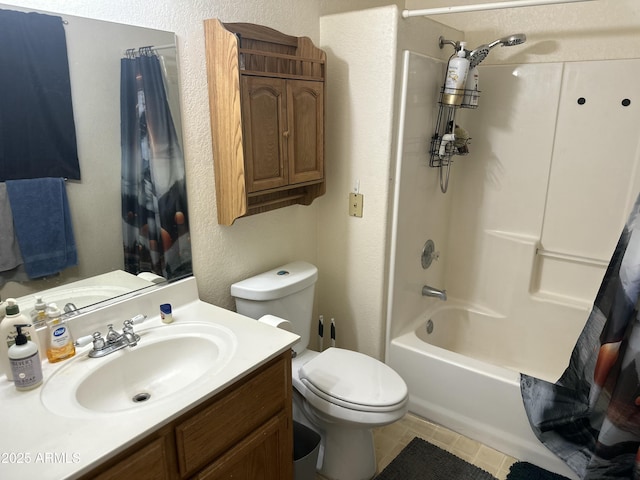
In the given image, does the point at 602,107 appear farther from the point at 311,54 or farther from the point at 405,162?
the point at 311,54

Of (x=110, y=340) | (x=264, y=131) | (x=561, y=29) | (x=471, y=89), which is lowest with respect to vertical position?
(x=110, y=340)

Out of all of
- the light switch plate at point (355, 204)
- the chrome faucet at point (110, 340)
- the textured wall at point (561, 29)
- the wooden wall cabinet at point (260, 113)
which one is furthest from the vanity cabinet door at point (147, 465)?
the textured wall at point (561, 29)

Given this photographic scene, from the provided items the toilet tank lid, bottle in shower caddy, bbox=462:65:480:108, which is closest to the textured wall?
bottle in shower caddy, bbox=462:65:480:108

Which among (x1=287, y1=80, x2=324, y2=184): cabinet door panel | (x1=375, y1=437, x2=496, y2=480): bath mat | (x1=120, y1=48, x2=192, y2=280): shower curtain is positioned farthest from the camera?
(x1=375, y1=437, x2=496, y2=480): bath mat

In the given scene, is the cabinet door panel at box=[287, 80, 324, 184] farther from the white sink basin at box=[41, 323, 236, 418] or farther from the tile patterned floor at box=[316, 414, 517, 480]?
the tile patterned floor at box=[316, 414, 517, 480]

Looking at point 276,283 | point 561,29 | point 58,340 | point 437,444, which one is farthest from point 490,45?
point 58,340

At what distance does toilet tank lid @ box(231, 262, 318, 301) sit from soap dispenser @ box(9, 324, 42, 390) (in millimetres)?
776

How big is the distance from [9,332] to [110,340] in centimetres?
26

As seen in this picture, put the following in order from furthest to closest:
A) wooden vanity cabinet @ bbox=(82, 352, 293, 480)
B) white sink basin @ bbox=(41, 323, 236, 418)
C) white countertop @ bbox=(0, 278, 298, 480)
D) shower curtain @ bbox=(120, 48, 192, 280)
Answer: shower curtain @ bbox=(120, 48, 192, 280) < white sink basin @ bbox=(41, 323, 236, 418) < wooden vanity cabinet @ bbox=(82, 352, 293, 480) < white countertop @ bbox=(0, 278, 298, 480)

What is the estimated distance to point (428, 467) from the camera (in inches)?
76.7

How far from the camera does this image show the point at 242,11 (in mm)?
1709

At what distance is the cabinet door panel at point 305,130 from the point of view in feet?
5.82

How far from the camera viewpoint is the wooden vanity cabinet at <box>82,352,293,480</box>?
1031mm

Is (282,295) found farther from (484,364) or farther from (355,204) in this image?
(484,364)
